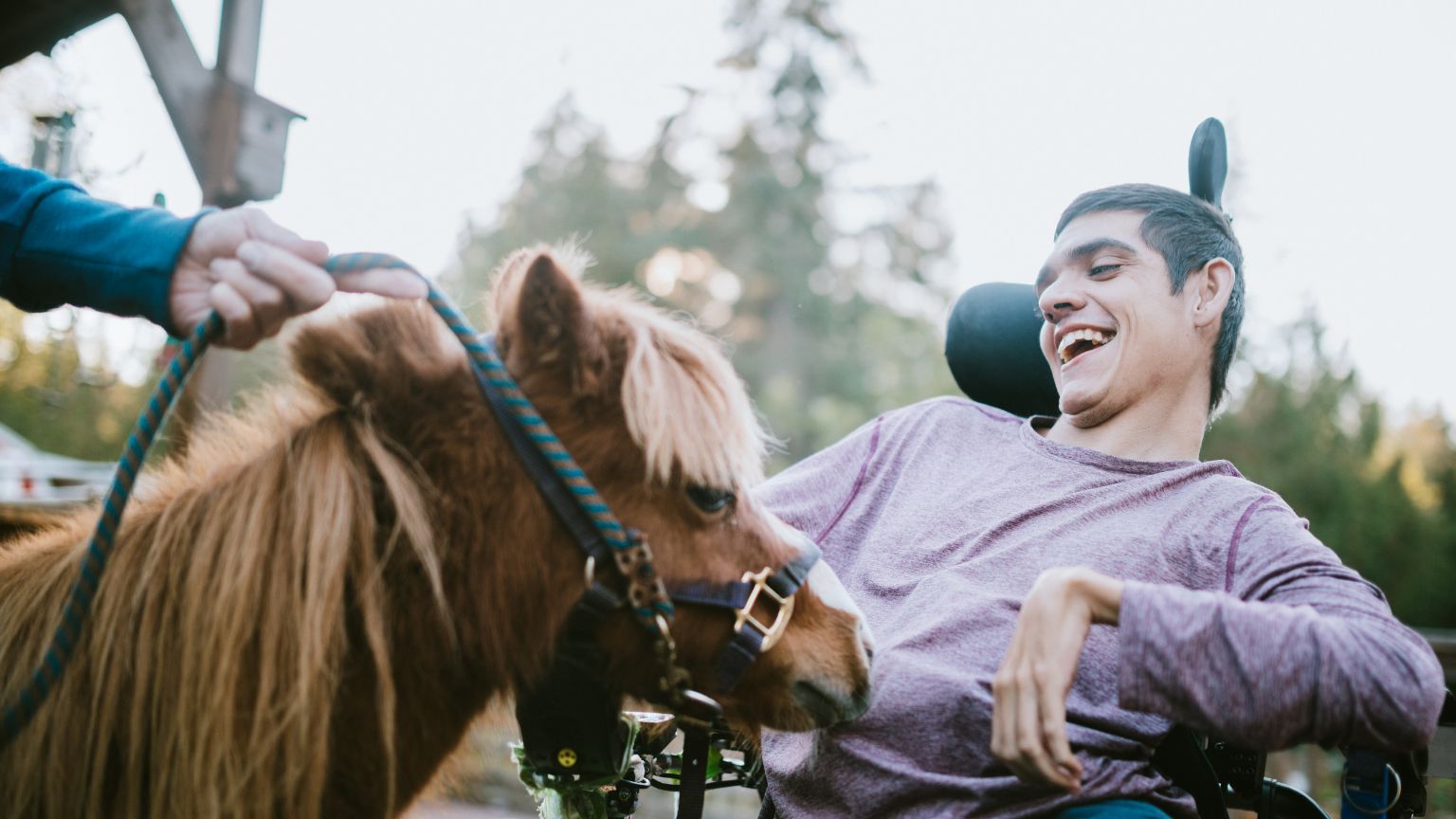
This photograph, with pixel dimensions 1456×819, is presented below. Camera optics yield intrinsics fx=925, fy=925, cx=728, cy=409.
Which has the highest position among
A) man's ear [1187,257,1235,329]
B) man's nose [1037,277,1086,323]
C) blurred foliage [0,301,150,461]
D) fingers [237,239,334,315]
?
man's ear [1187,257,1235,329]

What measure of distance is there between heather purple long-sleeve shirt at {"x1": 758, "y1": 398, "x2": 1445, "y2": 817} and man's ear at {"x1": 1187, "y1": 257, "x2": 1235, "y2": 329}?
354 millimetres

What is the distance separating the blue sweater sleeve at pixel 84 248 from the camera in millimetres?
1367

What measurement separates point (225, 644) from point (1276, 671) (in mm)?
1466

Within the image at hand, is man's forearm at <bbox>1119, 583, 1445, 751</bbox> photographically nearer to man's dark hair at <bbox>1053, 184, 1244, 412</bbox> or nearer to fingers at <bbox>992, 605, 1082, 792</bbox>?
fingers at <bbox>992, 605, 1082, 792</bbox>

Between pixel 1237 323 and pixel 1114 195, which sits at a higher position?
pixel 1114 195

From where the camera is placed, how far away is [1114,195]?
7.16ft

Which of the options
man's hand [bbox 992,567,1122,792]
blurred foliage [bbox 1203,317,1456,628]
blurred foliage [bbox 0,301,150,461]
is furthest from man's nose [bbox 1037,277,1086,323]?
blurred foliage [bbox 1203,317,1456,628]

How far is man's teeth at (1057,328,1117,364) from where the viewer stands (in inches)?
81.9

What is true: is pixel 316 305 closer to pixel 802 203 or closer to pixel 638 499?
pixel 638 499

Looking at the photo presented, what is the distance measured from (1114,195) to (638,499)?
1455mm

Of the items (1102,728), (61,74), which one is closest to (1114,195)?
(1102,728)

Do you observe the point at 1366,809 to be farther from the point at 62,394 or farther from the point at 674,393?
the point at 62,394

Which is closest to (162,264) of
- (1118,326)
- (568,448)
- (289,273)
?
(289,273)

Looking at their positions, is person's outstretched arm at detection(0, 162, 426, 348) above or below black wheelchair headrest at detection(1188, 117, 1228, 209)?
below
